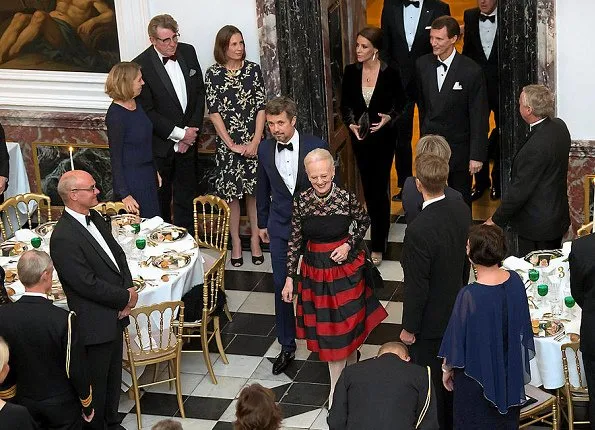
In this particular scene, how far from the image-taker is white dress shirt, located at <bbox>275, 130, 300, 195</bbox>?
23.9 ft

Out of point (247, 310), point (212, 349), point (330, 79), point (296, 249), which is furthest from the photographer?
point (330, 79)

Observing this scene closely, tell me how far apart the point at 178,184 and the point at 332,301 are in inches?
114

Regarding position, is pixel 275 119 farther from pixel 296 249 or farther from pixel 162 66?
pixel 162 66

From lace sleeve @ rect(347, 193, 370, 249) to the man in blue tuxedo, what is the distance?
41cm

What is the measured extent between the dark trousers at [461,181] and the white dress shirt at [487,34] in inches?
62.8

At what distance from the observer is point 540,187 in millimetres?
7359

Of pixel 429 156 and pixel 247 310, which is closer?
pixel 429 156

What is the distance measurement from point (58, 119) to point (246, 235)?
6.27 feet

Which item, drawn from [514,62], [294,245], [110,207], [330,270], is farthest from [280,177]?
[514,62]

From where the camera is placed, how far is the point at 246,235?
9.79m

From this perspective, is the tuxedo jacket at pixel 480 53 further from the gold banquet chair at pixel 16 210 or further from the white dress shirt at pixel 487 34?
the gold banquet chair at pixel 16 210

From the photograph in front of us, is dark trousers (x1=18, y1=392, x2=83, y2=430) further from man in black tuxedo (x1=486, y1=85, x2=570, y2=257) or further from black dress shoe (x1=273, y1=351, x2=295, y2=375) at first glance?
man in black tuxedo (x1=486, y1=85, x2=570, y2=257)

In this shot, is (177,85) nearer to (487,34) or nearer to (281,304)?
(281,304)

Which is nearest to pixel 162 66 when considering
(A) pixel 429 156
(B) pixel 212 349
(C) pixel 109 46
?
(C) pixel 109 46
